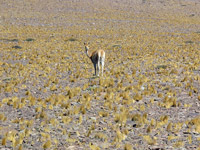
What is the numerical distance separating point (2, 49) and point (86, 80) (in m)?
14.3

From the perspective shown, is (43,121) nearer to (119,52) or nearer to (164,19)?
(119,52)

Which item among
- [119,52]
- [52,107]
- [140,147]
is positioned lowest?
[140,147]

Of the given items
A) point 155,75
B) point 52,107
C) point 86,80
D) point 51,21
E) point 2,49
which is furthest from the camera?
point 51,21

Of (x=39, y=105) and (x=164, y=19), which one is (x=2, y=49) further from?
(x=164, y=19)

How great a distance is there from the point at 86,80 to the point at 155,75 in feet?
15.1

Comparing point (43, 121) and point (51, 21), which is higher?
point (51, 21)

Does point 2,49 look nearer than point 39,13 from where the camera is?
Yes

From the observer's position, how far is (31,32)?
39.1m

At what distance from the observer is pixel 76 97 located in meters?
11.5

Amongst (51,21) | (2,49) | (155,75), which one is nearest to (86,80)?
(155,75)

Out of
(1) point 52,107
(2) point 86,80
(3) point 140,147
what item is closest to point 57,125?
(1) point 52,107

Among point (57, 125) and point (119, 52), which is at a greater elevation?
point (119, 52)

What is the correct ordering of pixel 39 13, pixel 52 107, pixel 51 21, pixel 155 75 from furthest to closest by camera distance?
pixel 39 13 < pixel 51 21 < pixel 155 75 < pixel 52 107

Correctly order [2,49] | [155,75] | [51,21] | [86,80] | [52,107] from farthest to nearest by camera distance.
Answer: [51,21] < [2,49] < [155,75] < [86,80] < [52,107]
